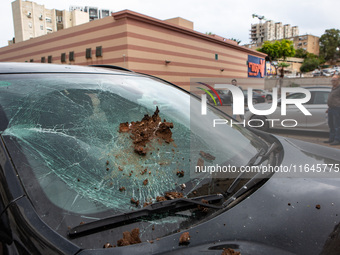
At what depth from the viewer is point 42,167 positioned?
110 cm

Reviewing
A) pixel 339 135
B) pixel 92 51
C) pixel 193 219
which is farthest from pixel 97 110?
pixel 92 51

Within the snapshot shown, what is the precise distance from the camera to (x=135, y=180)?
48.2 inches

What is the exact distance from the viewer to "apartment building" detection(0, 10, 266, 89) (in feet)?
35.8

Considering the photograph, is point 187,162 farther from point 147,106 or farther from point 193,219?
point 147,106

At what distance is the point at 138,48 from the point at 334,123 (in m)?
7.55

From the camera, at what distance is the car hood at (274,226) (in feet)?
3.03

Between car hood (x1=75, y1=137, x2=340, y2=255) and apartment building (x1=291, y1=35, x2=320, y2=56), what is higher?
apartment building (x1=291, y1=35, x2=320, y2=56)

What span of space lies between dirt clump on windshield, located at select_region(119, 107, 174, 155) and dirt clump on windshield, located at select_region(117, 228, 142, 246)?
459 millimetres

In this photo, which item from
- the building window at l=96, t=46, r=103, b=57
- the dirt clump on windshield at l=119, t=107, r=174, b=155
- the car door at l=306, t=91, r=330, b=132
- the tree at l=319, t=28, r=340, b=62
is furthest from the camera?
the tree at l=319, t=28, r=340, b=62

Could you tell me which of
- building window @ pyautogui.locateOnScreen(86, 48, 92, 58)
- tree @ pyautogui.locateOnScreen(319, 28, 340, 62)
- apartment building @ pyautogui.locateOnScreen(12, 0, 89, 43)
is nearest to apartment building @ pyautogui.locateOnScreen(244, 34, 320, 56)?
tree @ pyautogui.locateOnScreen(319, 28, 340, 62)

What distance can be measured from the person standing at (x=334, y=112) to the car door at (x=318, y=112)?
0.40 m

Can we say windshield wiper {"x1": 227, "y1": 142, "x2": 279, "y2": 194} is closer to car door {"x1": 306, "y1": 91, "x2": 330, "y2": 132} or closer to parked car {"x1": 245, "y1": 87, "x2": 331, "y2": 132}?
parked car {"x1": 245, "y1": 87, "x2": 331, "y2": 132}

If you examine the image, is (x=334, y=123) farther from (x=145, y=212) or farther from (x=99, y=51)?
(x=99, y=51)

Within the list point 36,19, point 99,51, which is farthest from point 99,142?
point 36,19
